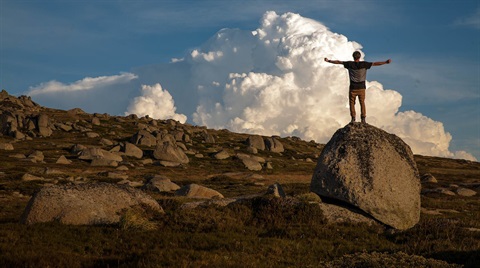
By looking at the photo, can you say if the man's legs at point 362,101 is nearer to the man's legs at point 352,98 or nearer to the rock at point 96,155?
the man's legs at point 352,98

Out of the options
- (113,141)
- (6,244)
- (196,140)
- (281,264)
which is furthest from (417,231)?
(196,140)

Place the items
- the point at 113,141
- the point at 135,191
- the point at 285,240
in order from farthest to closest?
the point at 113,141 → the point at 135,191 → the point at 285,240

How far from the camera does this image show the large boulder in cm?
2231

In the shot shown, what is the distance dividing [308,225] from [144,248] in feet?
27.1

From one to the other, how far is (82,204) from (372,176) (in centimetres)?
Answer: 1359

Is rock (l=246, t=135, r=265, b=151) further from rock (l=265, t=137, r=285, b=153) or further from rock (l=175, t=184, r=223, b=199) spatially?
rock (l=175, t=184, r=223, b=199)

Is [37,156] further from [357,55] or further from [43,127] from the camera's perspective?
[357,55]

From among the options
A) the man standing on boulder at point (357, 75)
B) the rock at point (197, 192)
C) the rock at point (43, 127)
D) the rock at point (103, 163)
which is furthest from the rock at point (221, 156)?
the man standing on boulder at point (357, 75)

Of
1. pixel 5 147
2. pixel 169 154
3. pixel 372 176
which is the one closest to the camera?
pixel 372 176

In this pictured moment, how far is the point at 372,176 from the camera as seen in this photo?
883 inches

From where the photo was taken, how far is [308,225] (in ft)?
66.9

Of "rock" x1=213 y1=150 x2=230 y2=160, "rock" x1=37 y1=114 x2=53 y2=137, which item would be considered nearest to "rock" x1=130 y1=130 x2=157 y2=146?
"rock" x1=213 y1=150 x2=230 y2=160

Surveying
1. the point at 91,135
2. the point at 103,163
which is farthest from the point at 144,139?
the point at 103,163

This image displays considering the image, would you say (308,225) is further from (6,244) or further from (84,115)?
(84,115)
